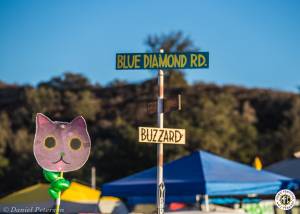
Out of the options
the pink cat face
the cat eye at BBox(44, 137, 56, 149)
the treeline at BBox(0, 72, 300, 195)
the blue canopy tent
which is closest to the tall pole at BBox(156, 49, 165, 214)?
the pink cat face

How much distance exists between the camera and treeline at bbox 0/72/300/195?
31.4 meters

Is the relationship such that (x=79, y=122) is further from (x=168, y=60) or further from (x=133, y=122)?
(x=133, y=122)

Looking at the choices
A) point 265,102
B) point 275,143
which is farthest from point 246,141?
point 265,102

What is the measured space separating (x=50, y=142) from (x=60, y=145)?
0.14 m

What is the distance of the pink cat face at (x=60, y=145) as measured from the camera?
7894 mm

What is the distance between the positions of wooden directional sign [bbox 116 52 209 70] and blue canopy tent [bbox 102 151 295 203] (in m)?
3.11

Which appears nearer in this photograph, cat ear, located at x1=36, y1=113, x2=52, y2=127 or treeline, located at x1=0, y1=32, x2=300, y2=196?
cat ear, located at x1=36, y1=113, x2=52, y2=127

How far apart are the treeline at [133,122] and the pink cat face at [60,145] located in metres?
17.7

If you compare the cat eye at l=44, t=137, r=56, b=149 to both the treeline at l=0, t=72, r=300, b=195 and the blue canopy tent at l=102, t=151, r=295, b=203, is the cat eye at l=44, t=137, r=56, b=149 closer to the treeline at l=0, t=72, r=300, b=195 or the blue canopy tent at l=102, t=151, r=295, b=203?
the blue canopy tent at l=102, t=151, r=295, b=203

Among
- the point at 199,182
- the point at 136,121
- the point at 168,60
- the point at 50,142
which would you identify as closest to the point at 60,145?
the point at 50,142

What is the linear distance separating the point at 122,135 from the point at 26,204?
21872 mm

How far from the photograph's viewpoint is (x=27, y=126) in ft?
130

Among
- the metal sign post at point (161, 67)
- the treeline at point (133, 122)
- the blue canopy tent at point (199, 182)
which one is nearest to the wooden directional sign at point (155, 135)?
the metal sign post at point (161, 67)

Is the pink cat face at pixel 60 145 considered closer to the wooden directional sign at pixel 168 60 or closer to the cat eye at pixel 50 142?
the cat eye at pixel 50 142
